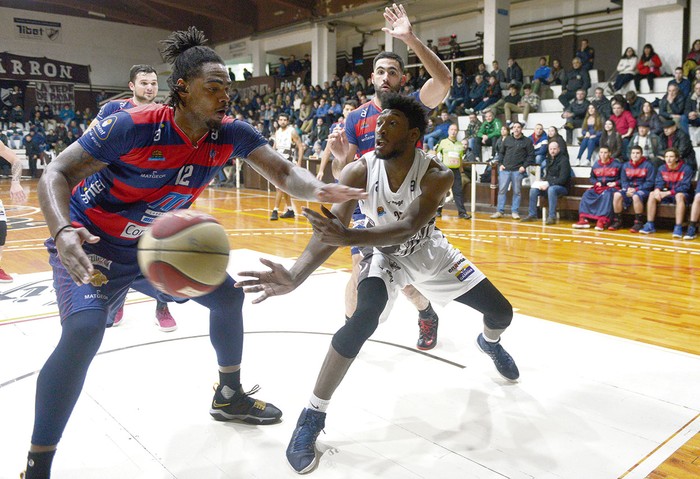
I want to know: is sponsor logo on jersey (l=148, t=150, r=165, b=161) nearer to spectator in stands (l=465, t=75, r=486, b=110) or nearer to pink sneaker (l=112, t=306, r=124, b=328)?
pink sneaker (l=112, t=306, r=124, b=328)

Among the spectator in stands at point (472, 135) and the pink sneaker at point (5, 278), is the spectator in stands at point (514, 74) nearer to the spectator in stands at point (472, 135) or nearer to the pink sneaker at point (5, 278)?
the spectator in stands at point (472, 135)

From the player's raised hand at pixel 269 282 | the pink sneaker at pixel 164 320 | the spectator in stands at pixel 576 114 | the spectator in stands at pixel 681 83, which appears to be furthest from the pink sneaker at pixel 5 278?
the spectator in stands at pixel 681 83

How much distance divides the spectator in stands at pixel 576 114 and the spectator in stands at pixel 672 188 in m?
3.60

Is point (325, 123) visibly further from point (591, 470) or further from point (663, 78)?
point (591, 470)

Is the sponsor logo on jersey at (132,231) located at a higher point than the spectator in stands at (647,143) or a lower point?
lower

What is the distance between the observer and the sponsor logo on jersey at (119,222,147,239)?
2.81 meters

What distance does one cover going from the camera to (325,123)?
19.8m

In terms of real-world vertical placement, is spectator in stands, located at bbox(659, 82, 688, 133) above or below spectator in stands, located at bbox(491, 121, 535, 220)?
above

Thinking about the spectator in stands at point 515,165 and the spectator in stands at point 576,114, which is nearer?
the spectator in stands at point 515,165

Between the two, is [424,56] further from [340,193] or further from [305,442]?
[305,442]

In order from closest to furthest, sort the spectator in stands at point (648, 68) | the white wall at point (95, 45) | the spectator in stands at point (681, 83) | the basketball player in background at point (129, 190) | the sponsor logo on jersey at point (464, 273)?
1. the basketball player in background at point (129, 190)
2. the sponsor logo on jersey at point (464, 273)
3. the spectator in stands at point (681, 83)
4. the spectator in stands at point (648, 68)
5. the white wall at point (95, 45)

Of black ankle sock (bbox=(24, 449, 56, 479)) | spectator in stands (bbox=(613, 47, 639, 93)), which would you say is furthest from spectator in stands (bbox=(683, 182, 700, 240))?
black ankle sock (bbox=(24, 449, 56, 479))

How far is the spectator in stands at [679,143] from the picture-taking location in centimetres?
1073

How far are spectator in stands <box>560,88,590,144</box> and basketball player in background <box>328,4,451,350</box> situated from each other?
408 inches
